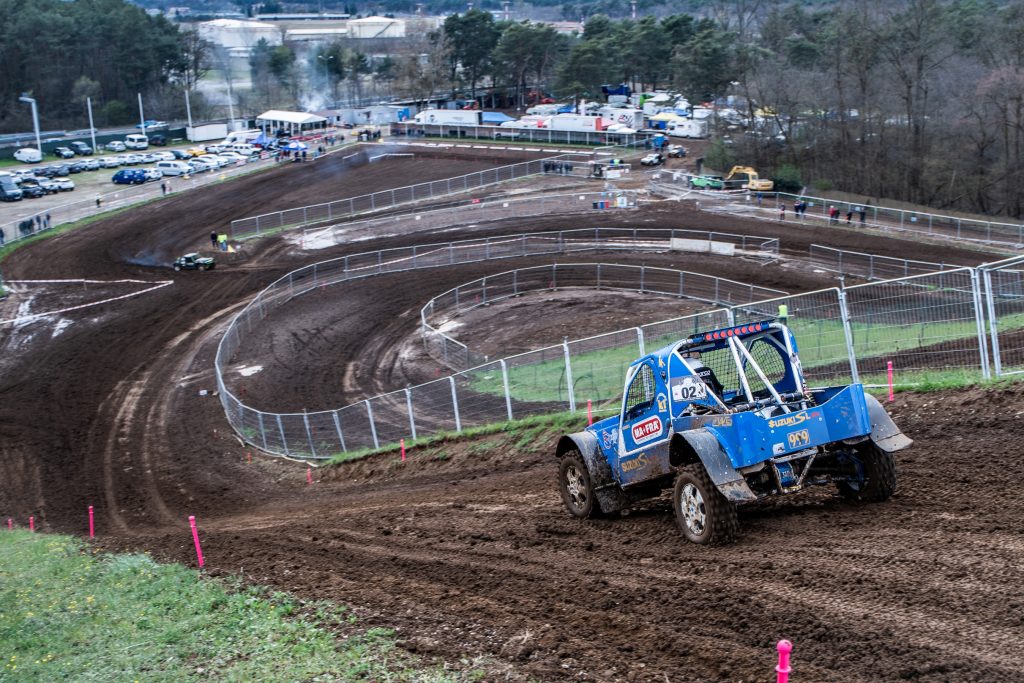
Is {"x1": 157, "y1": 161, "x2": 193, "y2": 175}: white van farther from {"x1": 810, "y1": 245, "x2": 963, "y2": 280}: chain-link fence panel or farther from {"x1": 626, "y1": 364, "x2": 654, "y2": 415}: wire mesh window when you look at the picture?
{"x1": 626, "y1": 364, "x2": 654, "y2": 415}: wire mesh window

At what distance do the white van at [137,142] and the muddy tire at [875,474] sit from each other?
109 m

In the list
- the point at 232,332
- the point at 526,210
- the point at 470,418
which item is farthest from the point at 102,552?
the point at 526,210

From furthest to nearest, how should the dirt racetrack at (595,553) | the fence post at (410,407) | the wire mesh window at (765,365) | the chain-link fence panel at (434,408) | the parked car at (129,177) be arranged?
the parked car at (129,177) → the chain-link fence panel at (434,408) → the fence post at (410,407) → the wire mesh window at (765,365) → the dirt racetrack at (595,553)

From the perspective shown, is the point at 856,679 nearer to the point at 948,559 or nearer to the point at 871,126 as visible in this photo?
the point at 948,559

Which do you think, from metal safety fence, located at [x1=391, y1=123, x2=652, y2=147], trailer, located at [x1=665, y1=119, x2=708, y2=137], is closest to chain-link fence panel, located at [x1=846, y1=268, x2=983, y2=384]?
metal safety fence, located at [x1=391, y1=123, x2=652, y2=147]

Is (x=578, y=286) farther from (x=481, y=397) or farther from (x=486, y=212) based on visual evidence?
(x=481, y=397)

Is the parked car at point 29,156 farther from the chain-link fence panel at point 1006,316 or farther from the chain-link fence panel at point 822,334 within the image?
the chain-link fence panel at point 1006,316

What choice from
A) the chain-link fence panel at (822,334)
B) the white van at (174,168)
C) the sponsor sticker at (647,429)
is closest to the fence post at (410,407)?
the chain-link fence panel at (822,334)

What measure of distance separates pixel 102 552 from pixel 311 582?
6.79m

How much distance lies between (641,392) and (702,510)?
217cm

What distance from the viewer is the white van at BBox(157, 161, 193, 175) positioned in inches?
3521

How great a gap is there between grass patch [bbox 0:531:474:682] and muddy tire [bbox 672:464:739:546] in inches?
138

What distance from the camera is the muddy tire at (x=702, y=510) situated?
10891 mm

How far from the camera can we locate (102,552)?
1755 cm
